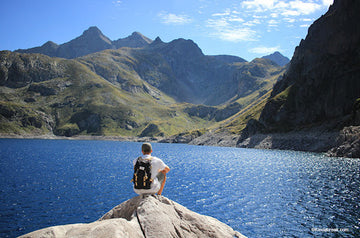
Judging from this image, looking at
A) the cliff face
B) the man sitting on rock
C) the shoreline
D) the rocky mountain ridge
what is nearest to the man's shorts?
the man sitting on rock

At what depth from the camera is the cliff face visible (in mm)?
148625

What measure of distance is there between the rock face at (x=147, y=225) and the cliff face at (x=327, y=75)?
14853 centimetres

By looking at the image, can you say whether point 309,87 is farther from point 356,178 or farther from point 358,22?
point 356,178

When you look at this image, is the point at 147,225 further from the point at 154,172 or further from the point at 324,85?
the point at 324,85

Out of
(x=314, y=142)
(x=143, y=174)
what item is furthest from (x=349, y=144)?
(x=143, y=174)

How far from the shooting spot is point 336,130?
134 meters

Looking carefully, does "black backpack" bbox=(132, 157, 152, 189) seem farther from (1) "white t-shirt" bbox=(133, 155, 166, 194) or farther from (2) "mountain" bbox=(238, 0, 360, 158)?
(2) "mountain" bbox=(238, 0, 360, 158)

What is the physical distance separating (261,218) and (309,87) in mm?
167345

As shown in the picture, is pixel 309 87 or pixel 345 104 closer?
pixel 345 104

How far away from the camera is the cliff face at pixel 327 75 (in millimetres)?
148625

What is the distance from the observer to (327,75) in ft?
535

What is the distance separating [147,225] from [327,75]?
186m

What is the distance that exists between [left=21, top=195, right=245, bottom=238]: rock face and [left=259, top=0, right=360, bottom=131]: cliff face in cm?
14853

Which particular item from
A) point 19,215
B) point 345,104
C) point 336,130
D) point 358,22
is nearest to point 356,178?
point 19,215
